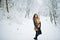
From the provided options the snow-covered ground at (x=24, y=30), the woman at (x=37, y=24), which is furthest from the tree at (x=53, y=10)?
the woman at (x=37, y=24)

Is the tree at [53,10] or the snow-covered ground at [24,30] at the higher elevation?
the tree at [53,10]

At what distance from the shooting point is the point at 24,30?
1.95 m

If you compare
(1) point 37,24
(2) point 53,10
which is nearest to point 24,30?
(1) point 37,24

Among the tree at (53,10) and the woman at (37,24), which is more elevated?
the tree at (53,10)

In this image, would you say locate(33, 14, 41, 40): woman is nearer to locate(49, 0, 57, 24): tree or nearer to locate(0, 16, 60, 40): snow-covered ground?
locate(0, 16, 60, 40): snow-covered ground

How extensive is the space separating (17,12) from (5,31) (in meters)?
0.31

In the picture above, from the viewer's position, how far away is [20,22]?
1952 millimetres

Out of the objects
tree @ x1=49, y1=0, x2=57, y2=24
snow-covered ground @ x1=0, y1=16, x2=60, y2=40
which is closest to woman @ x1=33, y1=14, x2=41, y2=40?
snow-covered ground @ x1=0, y1=16, x2=60, y2=40

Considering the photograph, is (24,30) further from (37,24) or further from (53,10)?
(53,10)

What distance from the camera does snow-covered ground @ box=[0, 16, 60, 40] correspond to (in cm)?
192

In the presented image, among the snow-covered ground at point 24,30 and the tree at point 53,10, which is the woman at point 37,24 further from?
the tree at point 53,10

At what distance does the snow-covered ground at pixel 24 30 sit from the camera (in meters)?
1.92

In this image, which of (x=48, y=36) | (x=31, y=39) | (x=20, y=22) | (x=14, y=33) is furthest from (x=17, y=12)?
(x=48, y=36)

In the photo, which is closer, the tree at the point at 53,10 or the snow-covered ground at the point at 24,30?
the snow-covered ground at the point at 24,30
